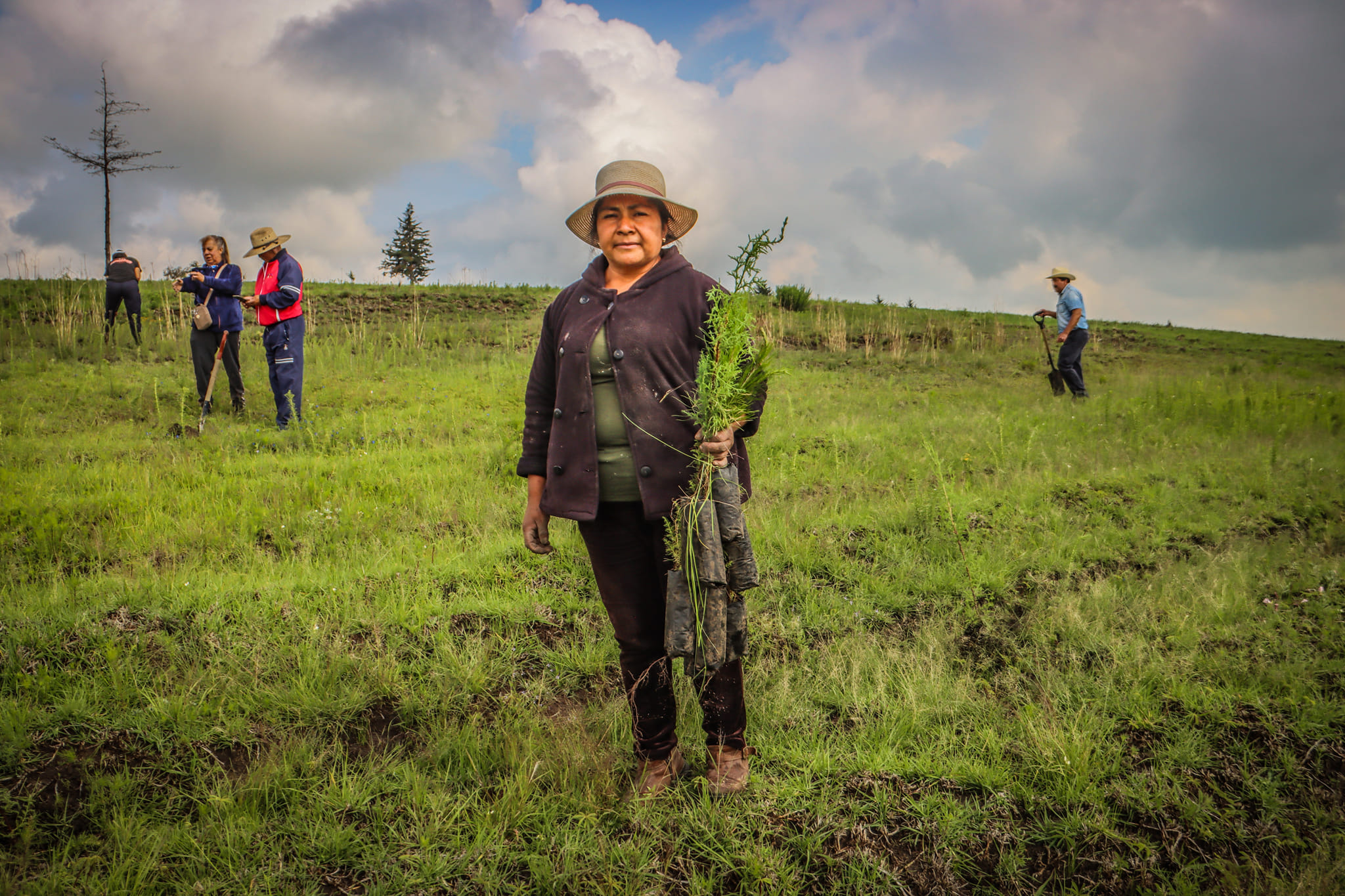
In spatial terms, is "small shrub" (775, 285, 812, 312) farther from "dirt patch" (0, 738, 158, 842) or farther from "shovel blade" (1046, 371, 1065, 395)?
"dirt patch" (0, 738, 158, 842)

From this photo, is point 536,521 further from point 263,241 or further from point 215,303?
point 215,303

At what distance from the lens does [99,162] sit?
80.5 ft

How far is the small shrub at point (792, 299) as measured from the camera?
2184 centimetres

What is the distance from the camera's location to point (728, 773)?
270cm

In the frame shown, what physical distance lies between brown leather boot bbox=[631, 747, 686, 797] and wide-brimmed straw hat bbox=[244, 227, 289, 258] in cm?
777

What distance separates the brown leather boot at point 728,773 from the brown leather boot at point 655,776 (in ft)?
0.56

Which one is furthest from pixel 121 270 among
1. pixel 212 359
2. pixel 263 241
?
pixel 263 241

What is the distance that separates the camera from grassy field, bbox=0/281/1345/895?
8.21 feet

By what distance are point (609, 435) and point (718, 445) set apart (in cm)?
42

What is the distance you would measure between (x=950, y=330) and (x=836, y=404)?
39.1ft

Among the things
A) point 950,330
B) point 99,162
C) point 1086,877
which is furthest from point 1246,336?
point 99,162

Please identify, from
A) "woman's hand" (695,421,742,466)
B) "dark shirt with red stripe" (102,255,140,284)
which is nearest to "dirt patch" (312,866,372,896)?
"woman's hand" (695,421,742,466)

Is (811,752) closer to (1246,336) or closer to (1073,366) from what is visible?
(1073,366)

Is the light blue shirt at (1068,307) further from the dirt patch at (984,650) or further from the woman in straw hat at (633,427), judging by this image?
the woman in straw hat at (633,427)
